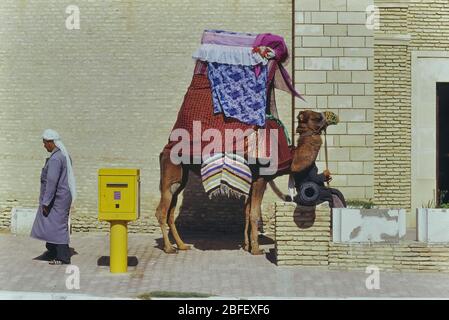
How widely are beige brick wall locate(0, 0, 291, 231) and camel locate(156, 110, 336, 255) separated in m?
2.34

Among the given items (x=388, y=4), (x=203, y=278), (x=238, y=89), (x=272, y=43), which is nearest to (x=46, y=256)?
(x=203, y=278)

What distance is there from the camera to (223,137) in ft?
40.8

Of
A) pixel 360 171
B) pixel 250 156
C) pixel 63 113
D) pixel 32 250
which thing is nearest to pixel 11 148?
pixel 63 113

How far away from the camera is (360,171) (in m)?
14.6

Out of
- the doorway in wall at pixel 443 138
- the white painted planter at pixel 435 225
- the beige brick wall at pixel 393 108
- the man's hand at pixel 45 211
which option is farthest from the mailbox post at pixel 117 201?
the doorway in wall at pixel 443 138

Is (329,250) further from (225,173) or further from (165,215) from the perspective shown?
(165,215)

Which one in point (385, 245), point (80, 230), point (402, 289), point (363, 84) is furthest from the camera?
point (80, 230)

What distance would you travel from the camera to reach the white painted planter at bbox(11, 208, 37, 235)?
14828 mm

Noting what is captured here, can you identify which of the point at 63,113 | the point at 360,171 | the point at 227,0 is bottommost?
the point at 360,171

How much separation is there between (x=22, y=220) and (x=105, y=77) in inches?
127

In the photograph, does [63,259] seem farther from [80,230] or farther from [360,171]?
[360,171]

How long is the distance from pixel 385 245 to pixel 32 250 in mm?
6026

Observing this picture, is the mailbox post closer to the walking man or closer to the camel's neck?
the walking man

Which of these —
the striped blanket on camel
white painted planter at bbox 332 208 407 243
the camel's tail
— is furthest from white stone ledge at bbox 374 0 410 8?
white painted planter at bbox 332 208 407 243
